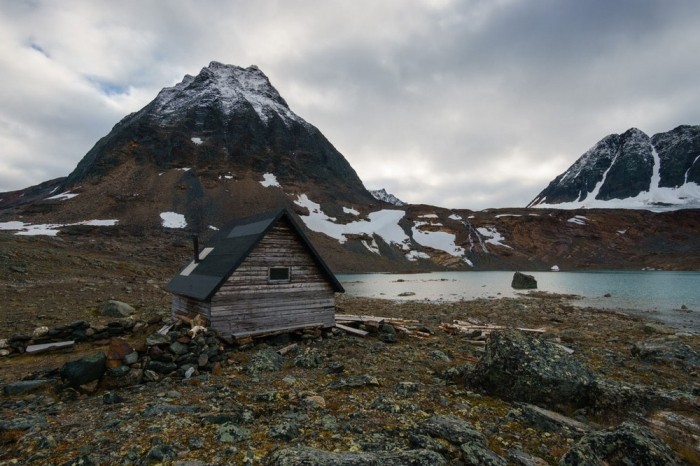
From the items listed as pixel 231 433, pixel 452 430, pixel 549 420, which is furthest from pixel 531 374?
pixel 231 433

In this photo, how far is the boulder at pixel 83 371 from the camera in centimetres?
1014

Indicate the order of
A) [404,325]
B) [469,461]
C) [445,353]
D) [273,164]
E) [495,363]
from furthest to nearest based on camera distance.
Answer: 1. [273,164]
2. [404,325]
3. [445,353]
4. [495,363]
5. [469,461]

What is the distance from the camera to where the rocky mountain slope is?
102 meters

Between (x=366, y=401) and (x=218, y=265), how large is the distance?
9630mm

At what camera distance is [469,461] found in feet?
21.2

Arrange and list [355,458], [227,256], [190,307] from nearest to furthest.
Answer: [355,458], [227,256], [190,307]

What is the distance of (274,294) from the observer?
53.4 feet

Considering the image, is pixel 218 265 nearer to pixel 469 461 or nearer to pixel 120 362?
pixel 120 362

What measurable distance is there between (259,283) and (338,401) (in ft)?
25.4

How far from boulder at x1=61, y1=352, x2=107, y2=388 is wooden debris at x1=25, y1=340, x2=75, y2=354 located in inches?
210

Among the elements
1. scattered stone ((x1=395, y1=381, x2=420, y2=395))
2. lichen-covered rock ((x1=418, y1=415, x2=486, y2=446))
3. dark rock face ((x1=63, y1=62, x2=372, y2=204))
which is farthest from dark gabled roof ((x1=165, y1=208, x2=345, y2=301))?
dark rock face ((x1=63, y1=62, x2=372, y2=204))

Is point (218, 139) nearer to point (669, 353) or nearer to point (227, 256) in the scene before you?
point (227, 256)

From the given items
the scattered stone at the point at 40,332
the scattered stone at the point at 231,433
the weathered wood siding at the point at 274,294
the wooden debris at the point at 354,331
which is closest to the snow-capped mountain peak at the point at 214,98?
the scattered stone at the point at 40,332

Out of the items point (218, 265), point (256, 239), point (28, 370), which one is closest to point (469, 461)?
point (256, 239)
